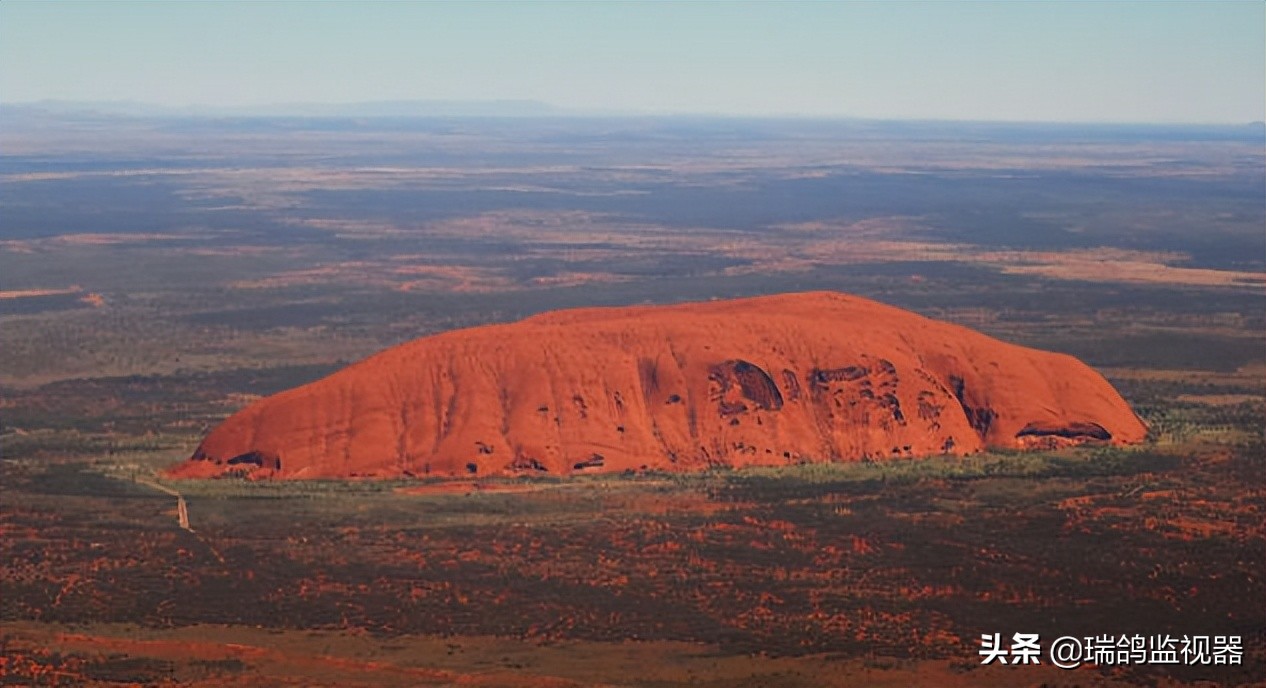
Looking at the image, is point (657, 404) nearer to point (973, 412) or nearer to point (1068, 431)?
point (973, 412)

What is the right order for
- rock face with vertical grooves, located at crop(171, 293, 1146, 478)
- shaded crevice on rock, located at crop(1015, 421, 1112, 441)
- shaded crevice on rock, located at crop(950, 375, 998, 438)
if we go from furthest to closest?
1. shaded crevice on rock, located at crop(950, 375, 998, 438)
2. shaded crevice on rock, located at crop(1015, 421, 1112, 441)
3. rock face with vertical grooves, located at crop(171, 293, 1146, 478)

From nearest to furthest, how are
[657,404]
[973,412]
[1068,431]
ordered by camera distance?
[657,404]
[973,412]
[1068,431]

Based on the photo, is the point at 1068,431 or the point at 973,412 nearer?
the point at 973,412

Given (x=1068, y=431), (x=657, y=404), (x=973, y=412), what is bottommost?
(x=1068, y=431)

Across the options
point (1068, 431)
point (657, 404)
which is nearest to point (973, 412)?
point (1068, 431)

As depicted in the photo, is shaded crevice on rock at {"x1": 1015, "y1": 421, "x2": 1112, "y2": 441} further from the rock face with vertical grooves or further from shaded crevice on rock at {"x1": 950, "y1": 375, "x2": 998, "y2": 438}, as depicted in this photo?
shaded crevice on rock at {"x1": 950, "y1": 375, "x2": 998, "y2": 438}

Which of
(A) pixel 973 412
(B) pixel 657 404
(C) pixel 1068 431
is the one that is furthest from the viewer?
(C) pixel 1068 431

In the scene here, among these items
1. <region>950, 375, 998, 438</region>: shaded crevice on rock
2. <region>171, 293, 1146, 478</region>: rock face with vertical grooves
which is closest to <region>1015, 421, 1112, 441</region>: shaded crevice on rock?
<region>171, 293, 1146, 478</region>: rock face with vertical grooves

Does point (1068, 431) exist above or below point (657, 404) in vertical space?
below

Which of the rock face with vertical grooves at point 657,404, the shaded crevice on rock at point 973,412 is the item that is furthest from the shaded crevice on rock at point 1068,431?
the shaded crevice on rock at point 973,412
